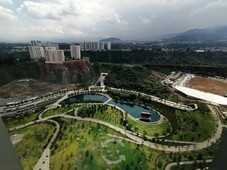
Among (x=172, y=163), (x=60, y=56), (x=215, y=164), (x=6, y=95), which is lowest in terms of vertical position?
(x=6, y=95)

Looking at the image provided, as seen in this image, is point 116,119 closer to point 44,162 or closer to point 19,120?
point 44,162

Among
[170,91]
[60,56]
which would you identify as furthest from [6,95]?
[170,91]

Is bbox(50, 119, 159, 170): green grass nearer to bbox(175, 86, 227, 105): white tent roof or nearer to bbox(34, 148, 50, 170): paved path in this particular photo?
bbox(34, 148, 50, 170): paved path

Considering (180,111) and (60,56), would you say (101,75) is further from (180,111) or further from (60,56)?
(180,111)

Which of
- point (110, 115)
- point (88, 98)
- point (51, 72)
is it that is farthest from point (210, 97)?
point (51, 72)

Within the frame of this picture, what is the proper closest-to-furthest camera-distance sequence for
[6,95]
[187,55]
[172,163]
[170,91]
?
1. [172,163]
2. [170,91]
3. [6,95]
4. [187,55]

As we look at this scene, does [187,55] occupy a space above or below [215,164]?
below

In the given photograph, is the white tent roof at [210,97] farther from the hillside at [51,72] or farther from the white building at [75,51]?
the white building at [75,51]
